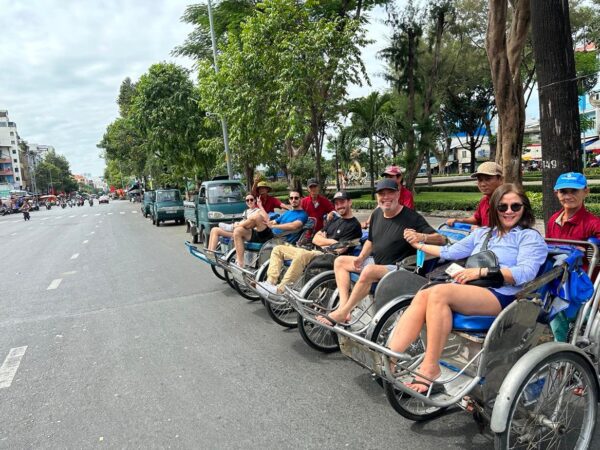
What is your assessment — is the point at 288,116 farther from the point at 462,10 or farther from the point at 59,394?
the point at 462,10

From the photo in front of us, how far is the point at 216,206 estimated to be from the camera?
13.1 m

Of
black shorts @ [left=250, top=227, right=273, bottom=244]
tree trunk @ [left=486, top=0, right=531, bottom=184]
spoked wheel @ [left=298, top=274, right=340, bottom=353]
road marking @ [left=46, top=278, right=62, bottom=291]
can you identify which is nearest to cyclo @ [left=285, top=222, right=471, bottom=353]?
spoked wheel @ [left=298, top=274, right=340, bottom=353]

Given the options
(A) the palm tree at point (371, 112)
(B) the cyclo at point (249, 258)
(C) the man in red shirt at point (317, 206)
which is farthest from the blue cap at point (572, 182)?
(A) the palm tree at point (371, 112)

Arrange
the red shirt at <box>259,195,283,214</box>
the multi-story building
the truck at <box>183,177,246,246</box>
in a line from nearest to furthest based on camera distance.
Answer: the red shirt at <box>259,195,283,214</box> < the truck at <box>183,177,246,246</box> < the multi-story building

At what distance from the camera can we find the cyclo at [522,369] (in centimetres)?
256

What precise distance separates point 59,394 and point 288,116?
10289mm

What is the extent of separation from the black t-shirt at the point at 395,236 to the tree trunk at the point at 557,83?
172cm

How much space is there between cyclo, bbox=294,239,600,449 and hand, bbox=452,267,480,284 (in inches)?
10.2

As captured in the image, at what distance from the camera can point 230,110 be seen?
1559 centimetres

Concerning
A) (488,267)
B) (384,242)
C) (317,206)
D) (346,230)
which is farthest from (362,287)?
(317,206)

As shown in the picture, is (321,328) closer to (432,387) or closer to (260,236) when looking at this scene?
(432,387)

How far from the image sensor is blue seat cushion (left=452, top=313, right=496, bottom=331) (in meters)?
2.79

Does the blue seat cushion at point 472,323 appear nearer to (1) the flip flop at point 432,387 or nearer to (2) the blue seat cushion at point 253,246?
(1) the flip flop at point 432,387

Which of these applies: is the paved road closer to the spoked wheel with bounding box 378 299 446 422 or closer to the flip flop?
the spoked wheel with bounding box 378 299 446 422
